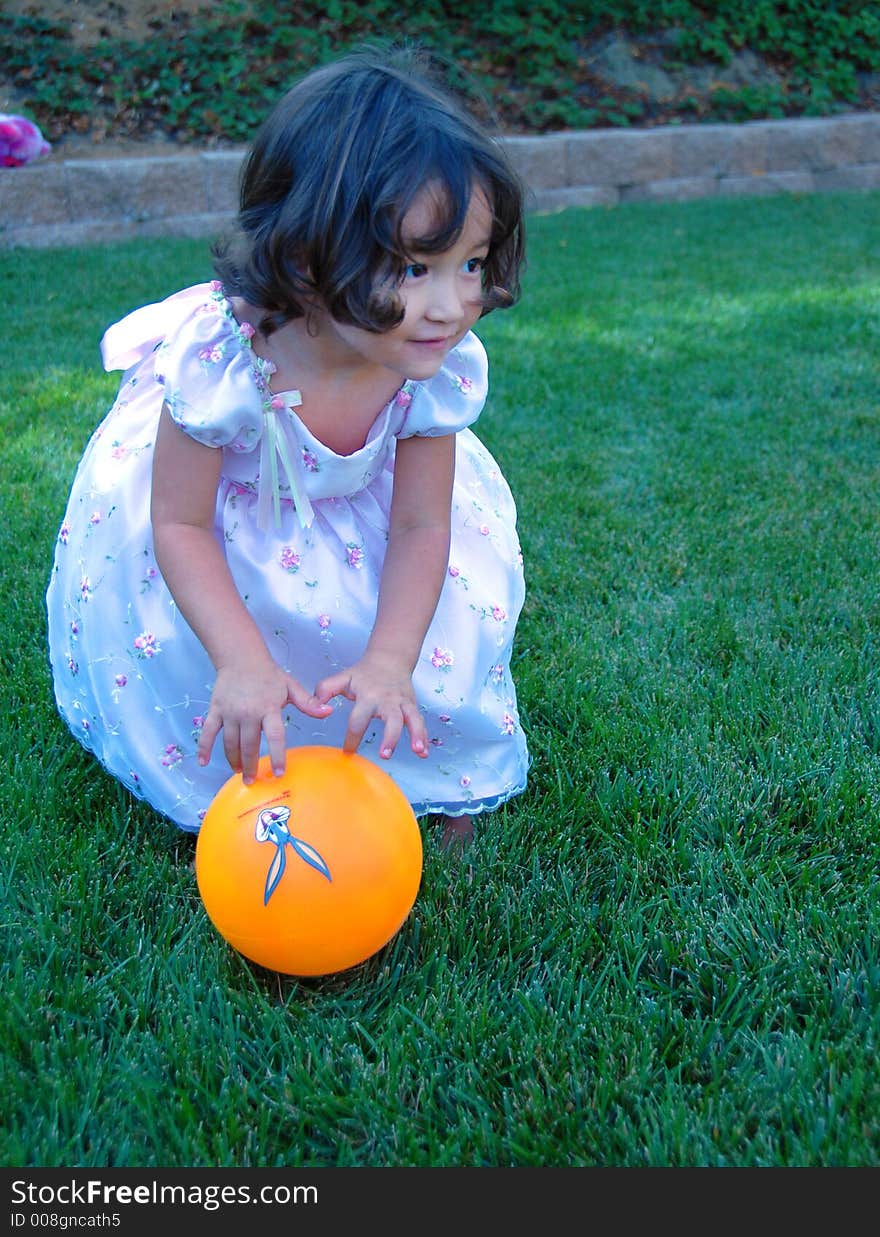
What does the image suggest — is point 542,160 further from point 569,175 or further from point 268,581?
point 268,581

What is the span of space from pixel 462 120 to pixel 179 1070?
4.13ft

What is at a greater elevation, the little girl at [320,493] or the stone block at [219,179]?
the little girl at [320,493]

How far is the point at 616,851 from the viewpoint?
1.86 metres

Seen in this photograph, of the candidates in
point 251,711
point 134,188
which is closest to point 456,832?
point 251,711

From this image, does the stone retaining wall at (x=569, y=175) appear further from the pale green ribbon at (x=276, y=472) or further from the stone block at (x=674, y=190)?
the pale green ribbon at (x=276, y=472)

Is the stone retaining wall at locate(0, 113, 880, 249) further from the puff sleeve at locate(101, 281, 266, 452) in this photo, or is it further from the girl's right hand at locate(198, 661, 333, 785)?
→ the girl's right hand at locate(198, 661, 333, 785)

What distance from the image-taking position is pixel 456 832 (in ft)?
6.40

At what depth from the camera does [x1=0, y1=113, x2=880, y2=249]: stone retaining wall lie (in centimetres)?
620

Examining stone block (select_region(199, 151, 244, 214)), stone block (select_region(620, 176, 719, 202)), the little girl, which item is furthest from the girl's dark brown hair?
stone block (select_region(620, 176, 719, 202))

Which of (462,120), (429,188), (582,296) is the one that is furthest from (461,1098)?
(582,296)

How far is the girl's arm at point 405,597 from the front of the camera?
158cm

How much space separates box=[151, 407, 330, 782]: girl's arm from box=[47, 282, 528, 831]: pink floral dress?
7 cm

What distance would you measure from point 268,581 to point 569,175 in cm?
650

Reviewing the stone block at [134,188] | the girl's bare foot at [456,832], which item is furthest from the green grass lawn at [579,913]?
the stone block at [134,188]
